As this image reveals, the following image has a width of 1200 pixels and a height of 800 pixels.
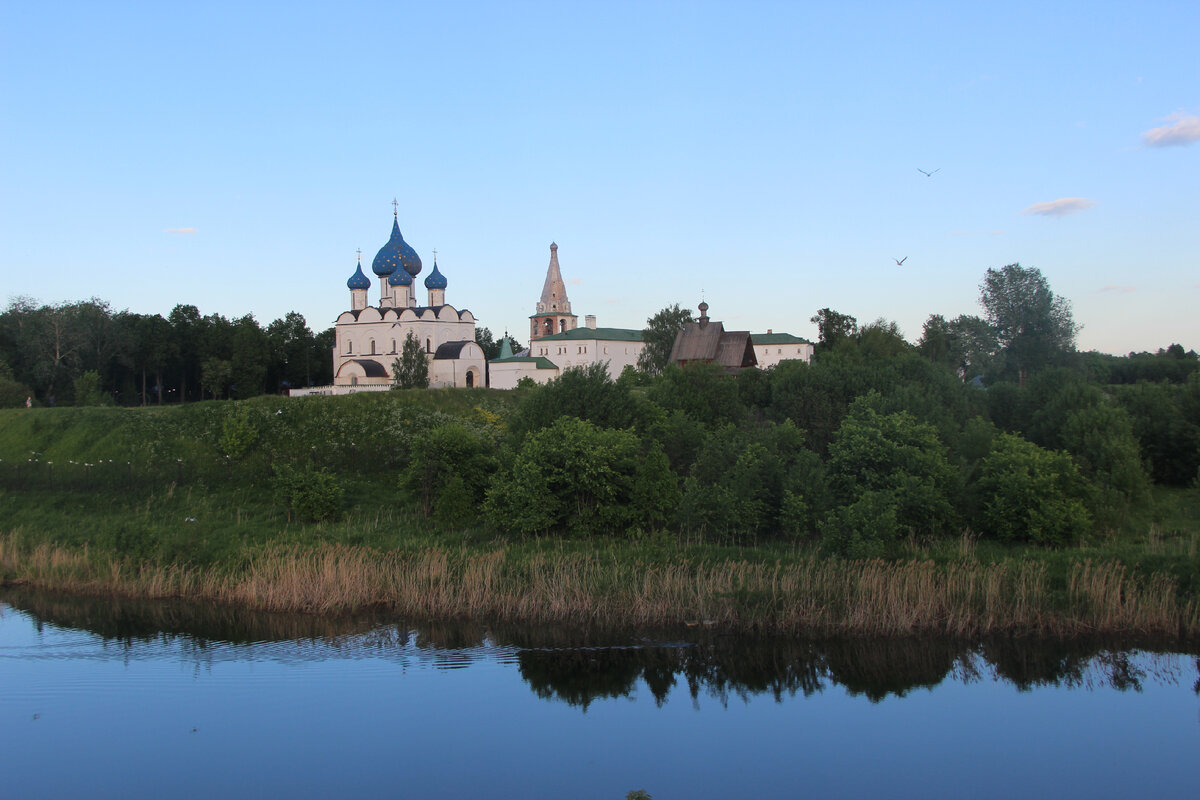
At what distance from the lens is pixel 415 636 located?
44.1 feet

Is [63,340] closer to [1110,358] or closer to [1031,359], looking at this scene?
[1031,359]

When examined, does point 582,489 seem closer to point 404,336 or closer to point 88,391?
point 88,391

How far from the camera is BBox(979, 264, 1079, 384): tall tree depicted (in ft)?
130

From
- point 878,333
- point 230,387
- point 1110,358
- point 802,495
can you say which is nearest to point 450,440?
point 802,495

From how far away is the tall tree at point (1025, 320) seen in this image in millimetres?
39531

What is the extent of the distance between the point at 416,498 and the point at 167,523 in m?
4.78

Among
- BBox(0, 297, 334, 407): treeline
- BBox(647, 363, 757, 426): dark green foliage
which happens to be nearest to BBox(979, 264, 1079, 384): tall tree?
BBox(647, 363, 757, 426): dark green foliage

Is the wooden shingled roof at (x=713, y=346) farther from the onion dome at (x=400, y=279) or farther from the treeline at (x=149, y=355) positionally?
the treeline at (x=149, y=355)

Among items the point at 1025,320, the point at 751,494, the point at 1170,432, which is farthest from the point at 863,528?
the point at 1025,320

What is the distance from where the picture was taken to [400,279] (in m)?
51.4

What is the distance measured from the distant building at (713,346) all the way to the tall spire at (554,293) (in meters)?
26.0

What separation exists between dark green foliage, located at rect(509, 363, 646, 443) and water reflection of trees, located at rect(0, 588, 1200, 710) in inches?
286

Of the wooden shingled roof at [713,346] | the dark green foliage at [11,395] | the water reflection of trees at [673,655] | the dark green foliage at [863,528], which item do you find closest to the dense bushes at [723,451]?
the dark green foliage at [863,528]

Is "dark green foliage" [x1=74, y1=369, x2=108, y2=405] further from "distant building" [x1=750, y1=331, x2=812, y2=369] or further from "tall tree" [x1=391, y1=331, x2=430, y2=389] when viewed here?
"distant building" [x1=750, y1=331, x2=812, y2=369]
